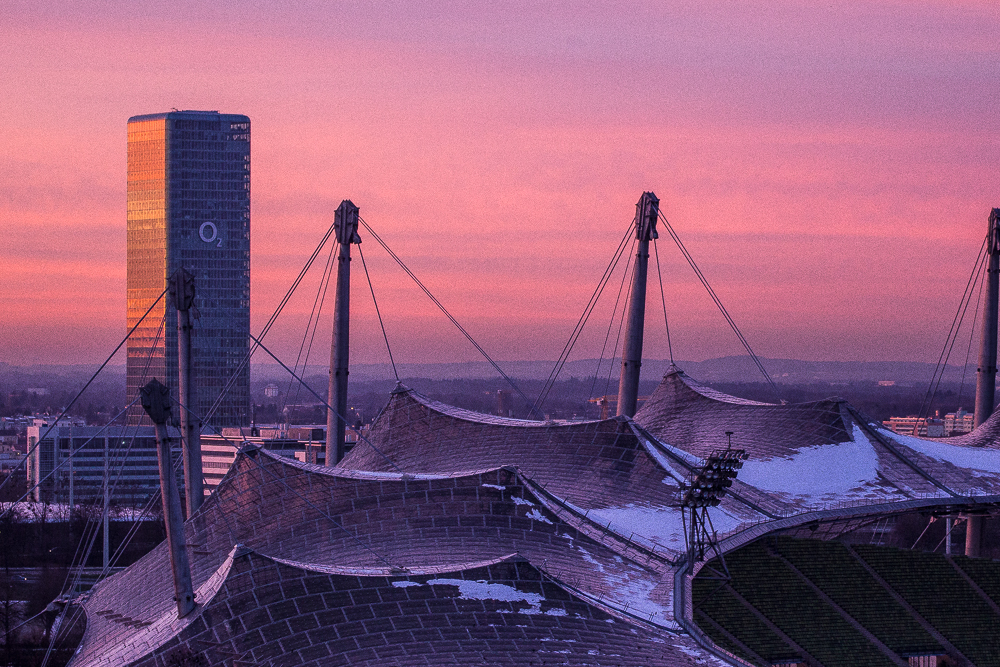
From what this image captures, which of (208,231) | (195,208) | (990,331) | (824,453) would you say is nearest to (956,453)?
(824,453)

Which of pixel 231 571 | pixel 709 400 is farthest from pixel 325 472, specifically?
pixel 709 400

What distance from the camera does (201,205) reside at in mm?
176875

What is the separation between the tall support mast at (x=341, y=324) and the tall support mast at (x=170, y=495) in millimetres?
22620

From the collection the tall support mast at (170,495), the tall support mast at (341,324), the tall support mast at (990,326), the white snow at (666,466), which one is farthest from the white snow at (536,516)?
the tall support mast at (990,326)

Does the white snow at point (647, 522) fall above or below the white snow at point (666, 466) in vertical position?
below

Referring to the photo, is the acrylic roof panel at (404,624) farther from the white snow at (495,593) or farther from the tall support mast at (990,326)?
the tall support mast at (990,326)

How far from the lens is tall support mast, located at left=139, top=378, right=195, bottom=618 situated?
32438 millimetres

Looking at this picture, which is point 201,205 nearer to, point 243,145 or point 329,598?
point 243,145

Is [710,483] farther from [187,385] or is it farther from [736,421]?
→ [736,421]

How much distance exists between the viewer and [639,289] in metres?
61.0

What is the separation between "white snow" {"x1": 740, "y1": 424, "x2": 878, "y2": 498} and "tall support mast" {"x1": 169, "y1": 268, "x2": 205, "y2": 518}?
58.4ft

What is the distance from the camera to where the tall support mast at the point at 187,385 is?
133 feet

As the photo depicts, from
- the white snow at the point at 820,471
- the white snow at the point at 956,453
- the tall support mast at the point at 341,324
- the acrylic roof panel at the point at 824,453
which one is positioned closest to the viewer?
the white snow at the point at 820,471

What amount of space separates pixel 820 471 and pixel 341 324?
61.1 ft
